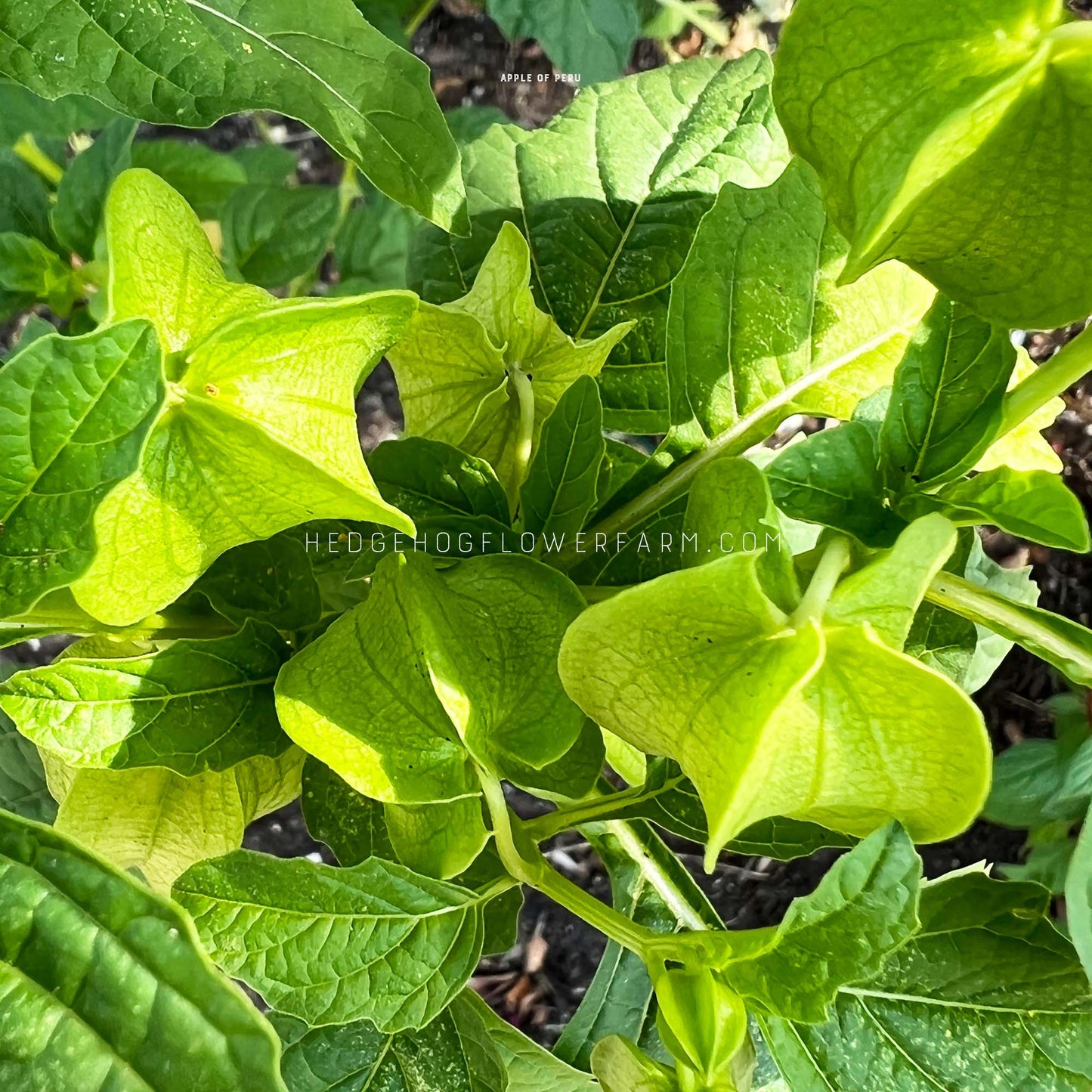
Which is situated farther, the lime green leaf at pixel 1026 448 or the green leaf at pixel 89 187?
the green leaf at pixel 89 187

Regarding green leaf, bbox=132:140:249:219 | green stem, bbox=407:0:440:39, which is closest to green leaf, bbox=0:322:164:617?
green leaf, bbox=132:140:249:219

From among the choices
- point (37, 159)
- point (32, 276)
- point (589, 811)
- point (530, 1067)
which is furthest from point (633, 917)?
point (37, 159)

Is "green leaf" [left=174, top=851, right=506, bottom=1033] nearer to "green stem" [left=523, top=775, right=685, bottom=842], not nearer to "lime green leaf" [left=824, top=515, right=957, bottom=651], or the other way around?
"green stem" [left=523, top=775, right=685, bottom=842]

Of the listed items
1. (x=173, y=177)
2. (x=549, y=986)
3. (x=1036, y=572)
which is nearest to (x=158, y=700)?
(x=173, y=177)

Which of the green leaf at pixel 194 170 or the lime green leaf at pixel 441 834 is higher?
the green leaf at pixel 194 170

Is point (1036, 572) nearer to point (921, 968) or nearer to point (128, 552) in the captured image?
point (921, 968)

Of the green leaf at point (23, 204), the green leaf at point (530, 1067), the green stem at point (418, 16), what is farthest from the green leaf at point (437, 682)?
the green stem at point (418, 16)

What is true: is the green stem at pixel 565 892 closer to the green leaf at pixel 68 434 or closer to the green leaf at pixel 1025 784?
the green leaf at pixel 68 434
